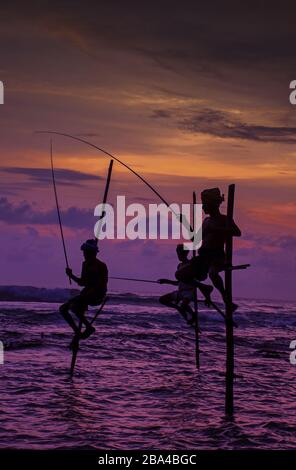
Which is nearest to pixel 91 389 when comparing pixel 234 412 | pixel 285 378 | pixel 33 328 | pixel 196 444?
pixel 234 412

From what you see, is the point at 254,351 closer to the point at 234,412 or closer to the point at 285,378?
the point at 285,378

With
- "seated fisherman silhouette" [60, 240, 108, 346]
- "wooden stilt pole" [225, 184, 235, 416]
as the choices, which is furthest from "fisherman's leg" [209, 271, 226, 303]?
"seated fisherman silhouette" [60, 240, 108, 346]

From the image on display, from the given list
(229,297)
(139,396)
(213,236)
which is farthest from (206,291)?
(213,236)

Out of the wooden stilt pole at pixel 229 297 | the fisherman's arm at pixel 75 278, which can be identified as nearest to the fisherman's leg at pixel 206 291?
the wooden stilt pole at pixel 229 297

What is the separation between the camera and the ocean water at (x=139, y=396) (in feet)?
34.4

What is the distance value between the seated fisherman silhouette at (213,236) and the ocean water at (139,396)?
9.24 ft

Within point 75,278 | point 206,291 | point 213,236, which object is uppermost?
point 213,236

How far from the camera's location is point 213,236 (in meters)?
11.5

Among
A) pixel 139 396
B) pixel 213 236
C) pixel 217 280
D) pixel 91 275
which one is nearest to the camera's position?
pixel 213 236

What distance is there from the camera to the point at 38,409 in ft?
40.0

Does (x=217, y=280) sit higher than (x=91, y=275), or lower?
higher

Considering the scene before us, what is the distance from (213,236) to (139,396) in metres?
4.62

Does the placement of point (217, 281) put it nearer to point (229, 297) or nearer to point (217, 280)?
point (217, 280)
